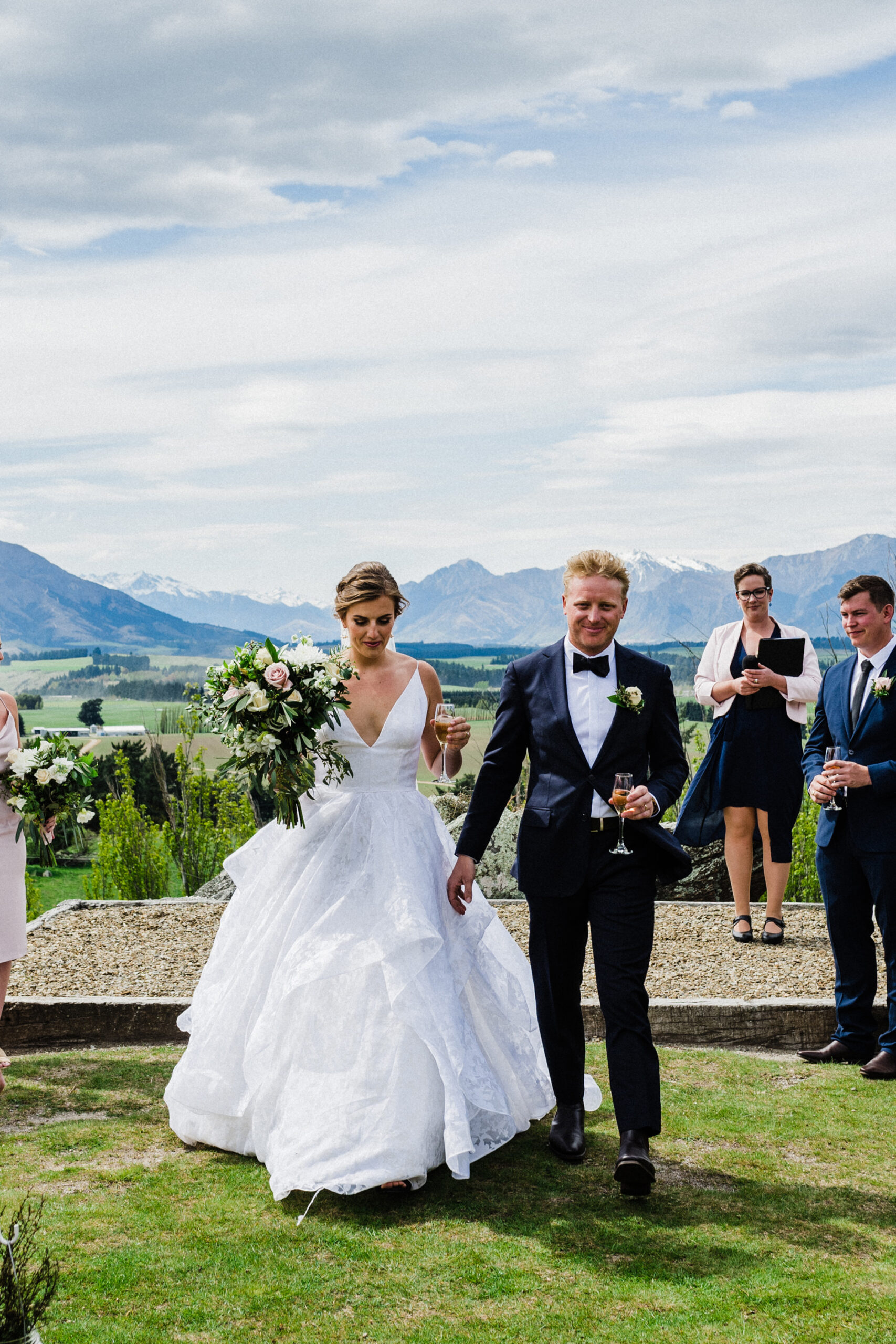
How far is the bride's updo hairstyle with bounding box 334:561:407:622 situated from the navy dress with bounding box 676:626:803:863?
145 inches

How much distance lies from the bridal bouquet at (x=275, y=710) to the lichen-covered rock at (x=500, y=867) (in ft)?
20.4

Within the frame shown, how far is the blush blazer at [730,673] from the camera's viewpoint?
26.8ft

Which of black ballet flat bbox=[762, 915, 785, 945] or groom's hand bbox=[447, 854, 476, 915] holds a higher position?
groom's hand bbox=[447, 854, 476, 915]

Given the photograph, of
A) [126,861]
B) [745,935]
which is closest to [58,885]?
[126,861]

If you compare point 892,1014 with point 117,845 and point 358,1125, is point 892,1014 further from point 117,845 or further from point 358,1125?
point 117,845

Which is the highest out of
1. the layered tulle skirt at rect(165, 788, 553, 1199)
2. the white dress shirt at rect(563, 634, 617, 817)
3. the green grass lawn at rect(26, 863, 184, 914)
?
the white dress shirt at rect(563, 634, 617, 817)

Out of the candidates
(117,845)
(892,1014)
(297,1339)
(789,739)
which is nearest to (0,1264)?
(297,1339)

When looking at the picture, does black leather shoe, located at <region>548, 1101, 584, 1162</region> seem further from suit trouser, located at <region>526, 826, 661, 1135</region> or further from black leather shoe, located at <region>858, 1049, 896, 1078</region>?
black leather shoe, located at <region>858, 1049, 896, 1078</region>

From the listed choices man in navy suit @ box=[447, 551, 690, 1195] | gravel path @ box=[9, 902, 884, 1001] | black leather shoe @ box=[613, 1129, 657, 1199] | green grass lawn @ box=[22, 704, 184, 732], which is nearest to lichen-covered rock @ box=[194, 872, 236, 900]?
gravel path @ box=[9, 902, 884, 1001]

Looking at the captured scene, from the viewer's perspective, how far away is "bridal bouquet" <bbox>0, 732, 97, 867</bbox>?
5730mm

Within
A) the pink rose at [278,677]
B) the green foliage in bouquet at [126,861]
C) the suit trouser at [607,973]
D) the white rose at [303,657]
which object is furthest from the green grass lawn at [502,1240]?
the green foliage in bouquet at [126,861]

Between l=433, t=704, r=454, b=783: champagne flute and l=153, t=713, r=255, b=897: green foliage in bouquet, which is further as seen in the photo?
l=153, t=713, r=255, b=897: green foliage in bouquet

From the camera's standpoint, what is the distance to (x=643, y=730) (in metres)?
4.84

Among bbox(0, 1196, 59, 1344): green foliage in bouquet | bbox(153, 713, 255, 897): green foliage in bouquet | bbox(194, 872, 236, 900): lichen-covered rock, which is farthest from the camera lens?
bbox(153, 713, 255, 897): green foliage in bouquet
